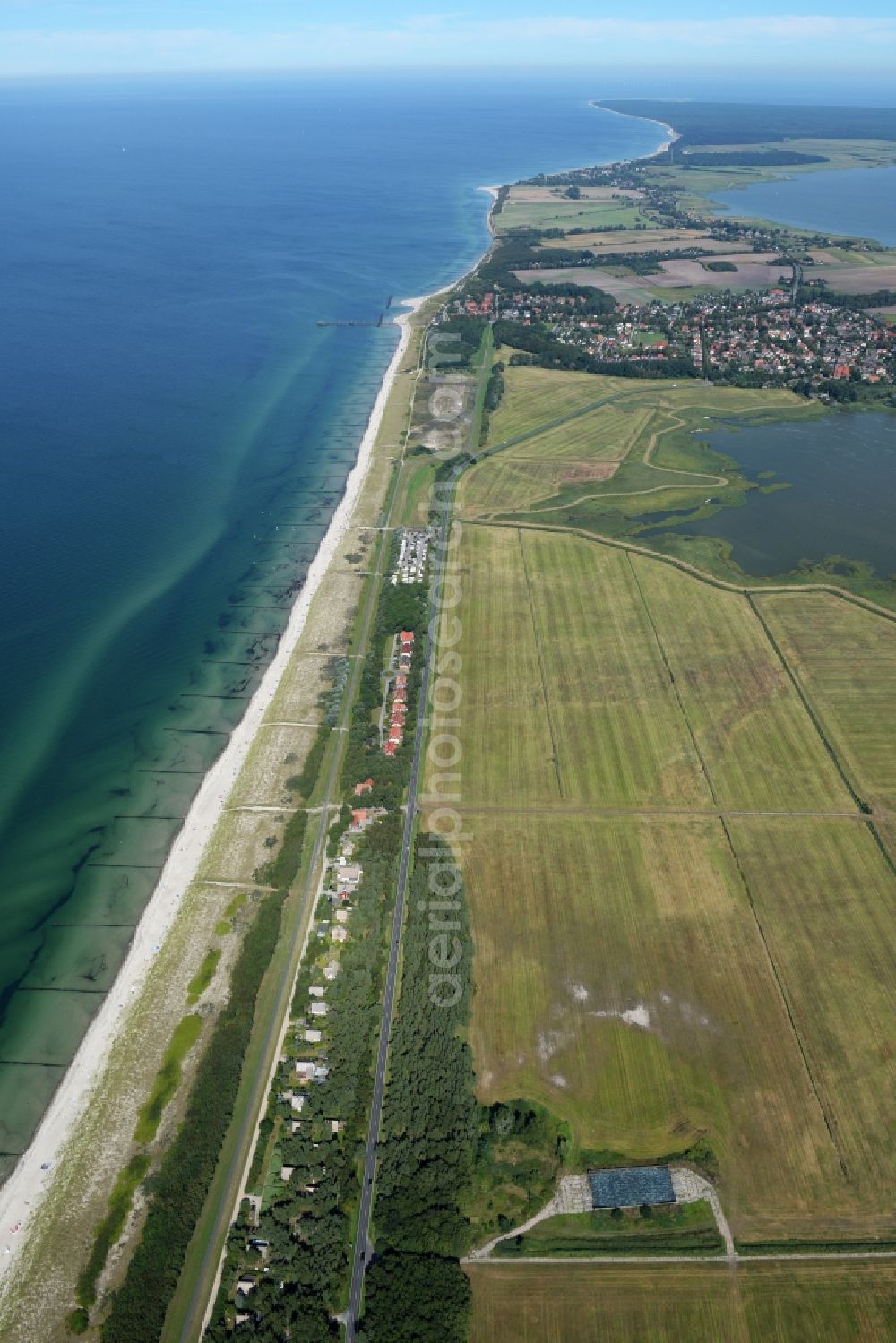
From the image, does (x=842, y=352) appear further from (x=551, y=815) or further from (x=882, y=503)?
Result: (x=551, y=815)

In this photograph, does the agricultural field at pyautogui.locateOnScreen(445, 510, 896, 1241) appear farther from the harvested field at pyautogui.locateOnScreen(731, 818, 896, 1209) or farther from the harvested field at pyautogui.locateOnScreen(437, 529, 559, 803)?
the harvested field at pyautogui.locateOnScreen(437, 529, 559, 803)

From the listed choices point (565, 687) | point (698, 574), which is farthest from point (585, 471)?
point (565, 687)

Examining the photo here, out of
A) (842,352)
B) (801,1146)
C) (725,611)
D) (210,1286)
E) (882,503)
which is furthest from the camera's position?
(842,352)

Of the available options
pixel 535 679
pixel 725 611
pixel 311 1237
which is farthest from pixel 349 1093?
pixel 725 611

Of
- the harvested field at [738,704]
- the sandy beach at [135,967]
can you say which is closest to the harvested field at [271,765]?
the sandy beach at [135,967]

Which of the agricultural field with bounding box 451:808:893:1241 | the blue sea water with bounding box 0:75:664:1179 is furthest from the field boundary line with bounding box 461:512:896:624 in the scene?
the agricultural field with bounding box 451:808:893:1241

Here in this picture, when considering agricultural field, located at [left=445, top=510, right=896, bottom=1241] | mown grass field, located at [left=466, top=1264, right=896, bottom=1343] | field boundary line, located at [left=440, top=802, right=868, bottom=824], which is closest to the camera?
mown grass field, located at [left=466, top=1264, right=896, bottom=1343]

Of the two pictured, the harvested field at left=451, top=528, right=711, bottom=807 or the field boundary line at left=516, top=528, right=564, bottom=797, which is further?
the field boundary line at left=516, top=528, right=564, bottom=797
